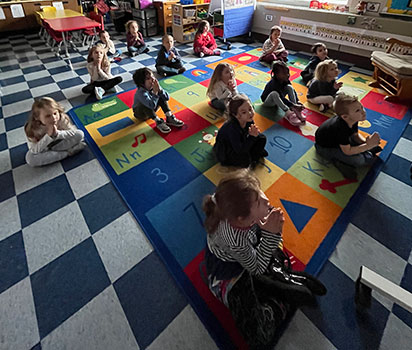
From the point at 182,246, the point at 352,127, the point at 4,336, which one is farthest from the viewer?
the point at 352,127

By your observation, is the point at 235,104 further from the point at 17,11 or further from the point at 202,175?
the point at 17,11

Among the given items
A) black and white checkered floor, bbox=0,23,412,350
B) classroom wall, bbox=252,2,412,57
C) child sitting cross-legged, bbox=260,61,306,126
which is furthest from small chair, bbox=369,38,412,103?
child sitting cross-legged, bbox=260,61,306,126

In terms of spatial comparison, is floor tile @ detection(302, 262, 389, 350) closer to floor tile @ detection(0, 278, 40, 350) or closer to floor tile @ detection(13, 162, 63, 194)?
floor tile @ detection(0, 278, 40, 350)

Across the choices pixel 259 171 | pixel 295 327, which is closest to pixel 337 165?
pixel 259 171

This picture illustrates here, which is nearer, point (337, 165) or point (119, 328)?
point (119, 328)

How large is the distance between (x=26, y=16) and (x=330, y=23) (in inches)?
262

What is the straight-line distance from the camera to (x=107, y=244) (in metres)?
1.52

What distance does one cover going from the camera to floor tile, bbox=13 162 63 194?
1.92m

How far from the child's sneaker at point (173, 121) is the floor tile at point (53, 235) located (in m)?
1.27

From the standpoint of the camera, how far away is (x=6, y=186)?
191 cm

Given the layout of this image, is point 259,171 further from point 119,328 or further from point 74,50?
point 74,50

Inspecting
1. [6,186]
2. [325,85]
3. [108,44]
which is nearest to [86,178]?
[6,186]

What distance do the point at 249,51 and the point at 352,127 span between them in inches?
134

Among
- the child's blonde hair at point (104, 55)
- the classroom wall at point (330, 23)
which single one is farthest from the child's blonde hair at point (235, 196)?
the classroom wall at point (330, 23)
